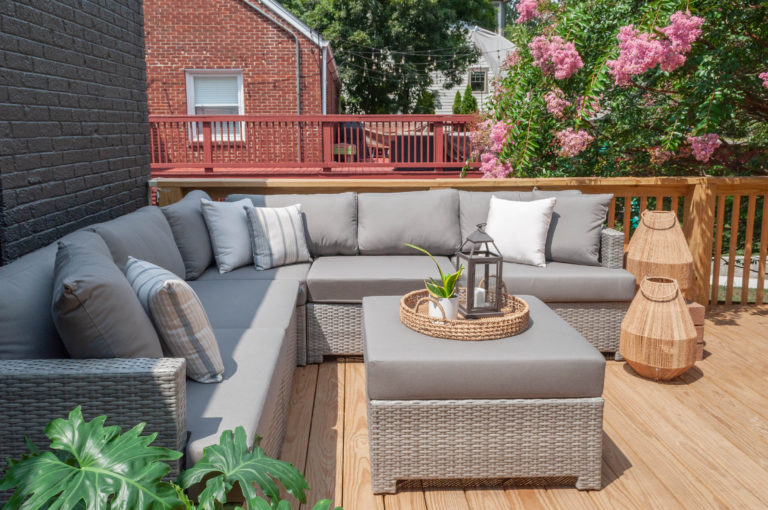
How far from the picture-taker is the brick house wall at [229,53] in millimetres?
11562

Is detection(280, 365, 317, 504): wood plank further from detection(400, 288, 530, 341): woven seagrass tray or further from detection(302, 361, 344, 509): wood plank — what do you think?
detection(400, 288, 530, 341): woven seagrass tray

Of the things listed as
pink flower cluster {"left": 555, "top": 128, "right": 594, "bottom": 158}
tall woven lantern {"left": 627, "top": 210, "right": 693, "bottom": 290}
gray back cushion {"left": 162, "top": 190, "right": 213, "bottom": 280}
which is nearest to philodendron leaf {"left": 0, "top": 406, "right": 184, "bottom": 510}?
gray back cushion {"left": 162, "top": 190, "right": 213, "bottom": 280}

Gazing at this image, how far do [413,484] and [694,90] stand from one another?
120 inches

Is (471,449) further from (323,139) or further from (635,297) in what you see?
(323,139)

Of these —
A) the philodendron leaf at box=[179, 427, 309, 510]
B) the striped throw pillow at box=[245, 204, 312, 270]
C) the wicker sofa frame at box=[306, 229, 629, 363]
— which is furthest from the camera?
the striped throw pillow at box=[245, 204, 312, 270]

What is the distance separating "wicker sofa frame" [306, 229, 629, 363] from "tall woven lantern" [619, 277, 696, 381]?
0.97ft

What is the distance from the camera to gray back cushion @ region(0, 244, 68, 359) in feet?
5.57

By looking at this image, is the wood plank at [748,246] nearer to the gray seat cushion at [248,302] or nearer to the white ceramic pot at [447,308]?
the white ceramic pot at [447,308]

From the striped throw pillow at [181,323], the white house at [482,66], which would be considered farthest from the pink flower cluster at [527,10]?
the white house at [482,66]

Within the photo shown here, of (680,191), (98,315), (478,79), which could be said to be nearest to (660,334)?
(680,191)

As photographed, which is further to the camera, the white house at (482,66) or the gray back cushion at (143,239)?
the white house at (482,66)

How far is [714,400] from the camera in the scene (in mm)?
2932

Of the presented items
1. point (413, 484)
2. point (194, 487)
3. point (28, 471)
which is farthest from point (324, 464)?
point (28, 471)

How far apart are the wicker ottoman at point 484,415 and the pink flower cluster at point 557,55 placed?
82.8 inches
